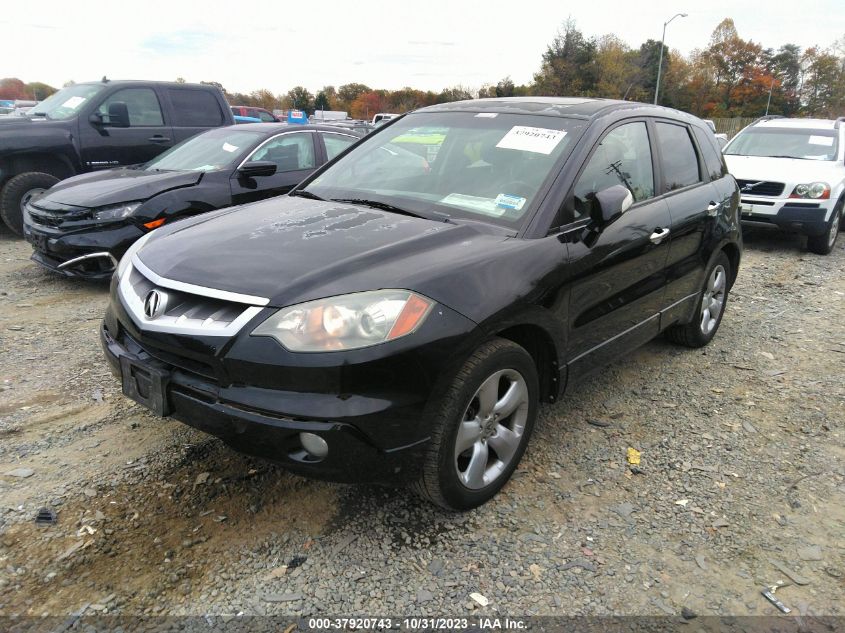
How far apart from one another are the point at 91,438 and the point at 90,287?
323cm

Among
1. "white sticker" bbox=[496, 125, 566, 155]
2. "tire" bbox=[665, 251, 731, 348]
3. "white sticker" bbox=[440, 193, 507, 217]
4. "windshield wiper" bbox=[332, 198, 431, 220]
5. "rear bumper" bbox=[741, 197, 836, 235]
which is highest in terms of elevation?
"white sticker" bbox=[496, 125, 566, 155]

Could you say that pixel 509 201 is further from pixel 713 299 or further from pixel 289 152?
pixel 289 152

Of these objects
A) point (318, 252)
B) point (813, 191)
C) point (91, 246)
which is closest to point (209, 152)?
point (91, 246)

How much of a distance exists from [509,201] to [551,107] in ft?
2.77

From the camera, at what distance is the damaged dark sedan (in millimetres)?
5375

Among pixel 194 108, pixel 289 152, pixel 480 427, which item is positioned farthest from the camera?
pixel 194 108

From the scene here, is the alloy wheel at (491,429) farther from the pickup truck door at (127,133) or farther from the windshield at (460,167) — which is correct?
the pickup truck door at (127,133)

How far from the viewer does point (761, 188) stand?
831cm

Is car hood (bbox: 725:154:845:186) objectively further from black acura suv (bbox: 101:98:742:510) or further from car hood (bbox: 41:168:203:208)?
car hood (bbox: 41:168:203:208)

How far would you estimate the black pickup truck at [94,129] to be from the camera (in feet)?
24.5

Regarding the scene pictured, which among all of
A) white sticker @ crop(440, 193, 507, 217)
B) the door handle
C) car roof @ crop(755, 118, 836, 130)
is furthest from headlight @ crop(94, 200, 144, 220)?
car roof @ crop(755, 118, 836, 130)

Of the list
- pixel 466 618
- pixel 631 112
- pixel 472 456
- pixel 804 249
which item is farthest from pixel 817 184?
pixel 466 618

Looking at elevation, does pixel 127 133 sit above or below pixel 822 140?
below

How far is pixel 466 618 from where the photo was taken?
213 cm
